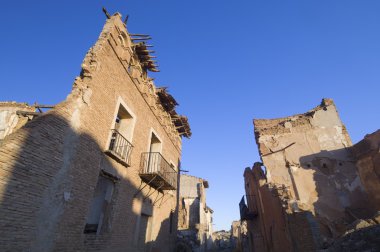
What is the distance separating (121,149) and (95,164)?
160 cm

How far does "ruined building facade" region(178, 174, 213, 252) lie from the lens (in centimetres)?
2617

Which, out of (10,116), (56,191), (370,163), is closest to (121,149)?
(56,191)

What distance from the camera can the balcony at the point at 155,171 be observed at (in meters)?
9.67

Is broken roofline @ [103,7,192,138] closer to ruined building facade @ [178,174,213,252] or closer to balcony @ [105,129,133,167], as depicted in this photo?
balcony @ [105,129,133,167]

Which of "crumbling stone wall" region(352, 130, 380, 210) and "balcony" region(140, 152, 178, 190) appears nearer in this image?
"balcony" region(140, 152, 178, 190)

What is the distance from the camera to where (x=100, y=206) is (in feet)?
24.3

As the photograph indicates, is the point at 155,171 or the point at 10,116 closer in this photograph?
the point at 10,116

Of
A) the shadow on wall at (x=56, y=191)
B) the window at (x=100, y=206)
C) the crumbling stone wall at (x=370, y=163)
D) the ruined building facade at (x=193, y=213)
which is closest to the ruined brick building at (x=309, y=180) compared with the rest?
the crumbling stone wall at (x=370, y=163)

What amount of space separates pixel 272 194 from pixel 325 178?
125 inches

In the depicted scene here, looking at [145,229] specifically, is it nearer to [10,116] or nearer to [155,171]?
[155,171]

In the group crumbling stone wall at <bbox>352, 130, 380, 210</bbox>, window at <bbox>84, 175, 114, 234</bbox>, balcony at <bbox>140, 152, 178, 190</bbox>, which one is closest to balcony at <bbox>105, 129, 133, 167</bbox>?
window at <bbox>84, 175, 114, 234</bbox>

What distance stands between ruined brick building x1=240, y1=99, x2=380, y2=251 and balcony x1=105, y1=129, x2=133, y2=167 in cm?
741

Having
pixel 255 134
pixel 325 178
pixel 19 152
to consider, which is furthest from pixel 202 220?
pixel 19 152

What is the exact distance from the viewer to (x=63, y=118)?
5.84 metres
